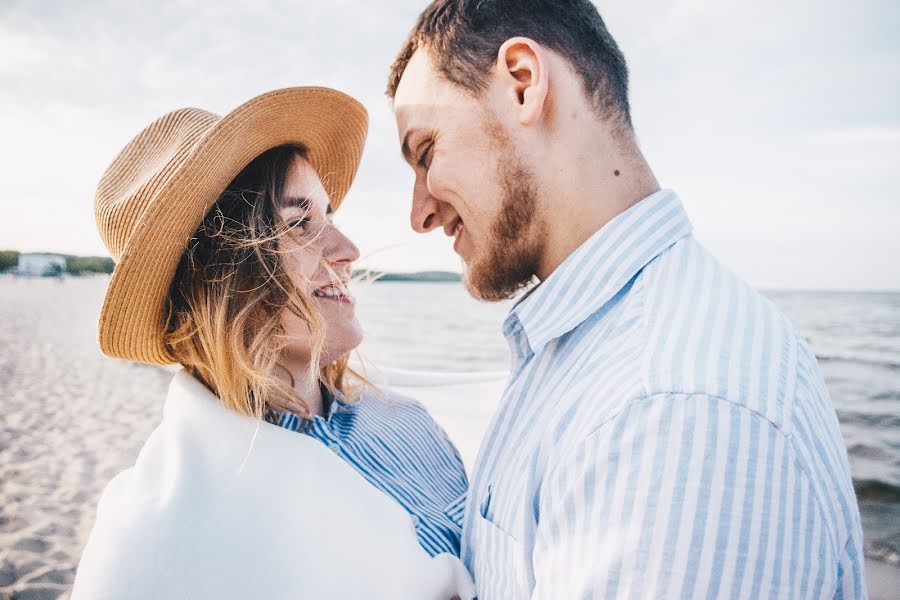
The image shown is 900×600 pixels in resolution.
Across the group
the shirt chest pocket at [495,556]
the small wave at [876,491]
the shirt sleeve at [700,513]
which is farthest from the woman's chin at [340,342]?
the small wave at [876,491]

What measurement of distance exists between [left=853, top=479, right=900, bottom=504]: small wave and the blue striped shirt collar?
4546mm

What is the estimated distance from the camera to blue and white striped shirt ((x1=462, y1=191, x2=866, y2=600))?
2.72 feet

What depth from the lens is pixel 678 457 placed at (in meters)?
0.85

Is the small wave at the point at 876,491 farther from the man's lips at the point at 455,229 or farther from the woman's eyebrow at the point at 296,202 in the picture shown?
the woman's eyebrow at the point at 296,202

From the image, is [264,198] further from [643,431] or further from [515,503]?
[643,431]

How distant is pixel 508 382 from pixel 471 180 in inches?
24.7

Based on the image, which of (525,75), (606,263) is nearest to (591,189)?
(606,263)

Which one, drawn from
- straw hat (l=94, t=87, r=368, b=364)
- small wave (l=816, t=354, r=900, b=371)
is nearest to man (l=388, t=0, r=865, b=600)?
straw hat (l=94, t=87, r=368, b=364)

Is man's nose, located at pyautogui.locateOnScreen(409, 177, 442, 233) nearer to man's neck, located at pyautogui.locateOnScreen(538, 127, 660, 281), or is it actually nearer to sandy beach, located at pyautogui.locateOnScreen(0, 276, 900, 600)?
man's neck, located at pyautogui.locateOnScreen(538, 127, 660, 281)

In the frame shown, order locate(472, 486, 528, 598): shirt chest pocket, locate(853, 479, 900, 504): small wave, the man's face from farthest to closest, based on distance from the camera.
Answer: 1. locate(853, 479, 900, 504): small wave
2. the man's face
3. locate(472, 486, 528, 598): shirt chest pocket

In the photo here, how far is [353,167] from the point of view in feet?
8.34

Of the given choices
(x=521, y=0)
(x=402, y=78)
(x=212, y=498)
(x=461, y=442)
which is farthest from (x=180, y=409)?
(x=461, y=442)

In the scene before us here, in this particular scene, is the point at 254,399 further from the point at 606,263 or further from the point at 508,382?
the point at 606,263

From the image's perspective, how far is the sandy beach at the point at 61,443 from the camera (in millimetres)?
3551
